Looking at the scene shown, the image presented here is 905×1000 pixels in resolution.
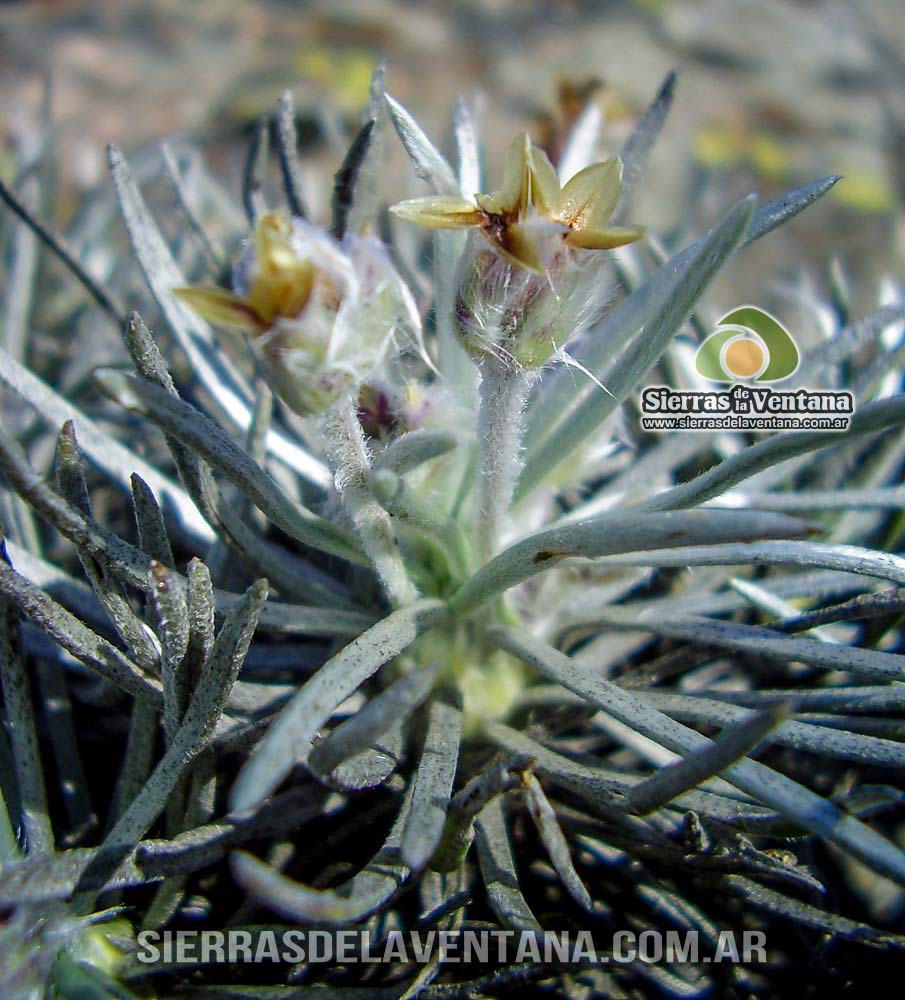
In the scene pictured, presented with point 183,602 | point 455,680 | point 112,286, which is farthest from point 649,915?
point 112,286

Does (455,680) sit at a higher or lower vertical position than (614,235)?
lower

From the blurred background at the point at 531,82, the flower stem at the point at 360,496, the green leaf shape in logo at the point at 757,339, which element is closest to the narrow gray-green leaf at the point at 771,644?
the flower stem at the point at 360,496

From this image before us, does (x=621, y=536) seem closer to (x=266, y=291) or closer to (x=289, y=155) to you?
(x=266, y=291)

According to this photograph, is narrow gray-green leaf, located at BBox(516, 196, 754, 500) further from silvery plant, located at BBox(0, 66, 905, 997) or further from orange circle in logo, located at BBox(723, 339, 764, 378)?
orange circle in logo, located at BBox(723, 339, 764, 378)

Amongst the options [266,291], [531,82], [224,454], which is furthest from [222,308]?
[531,82]

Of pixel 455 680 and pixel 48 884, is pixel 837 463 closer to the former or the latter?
pixel 455 680

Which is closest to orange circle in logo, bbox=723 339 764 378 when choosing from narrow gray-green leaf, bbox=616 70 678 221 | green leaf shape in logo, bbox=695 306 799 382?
green leaf shape in logo, bbox=695 306 799 382
